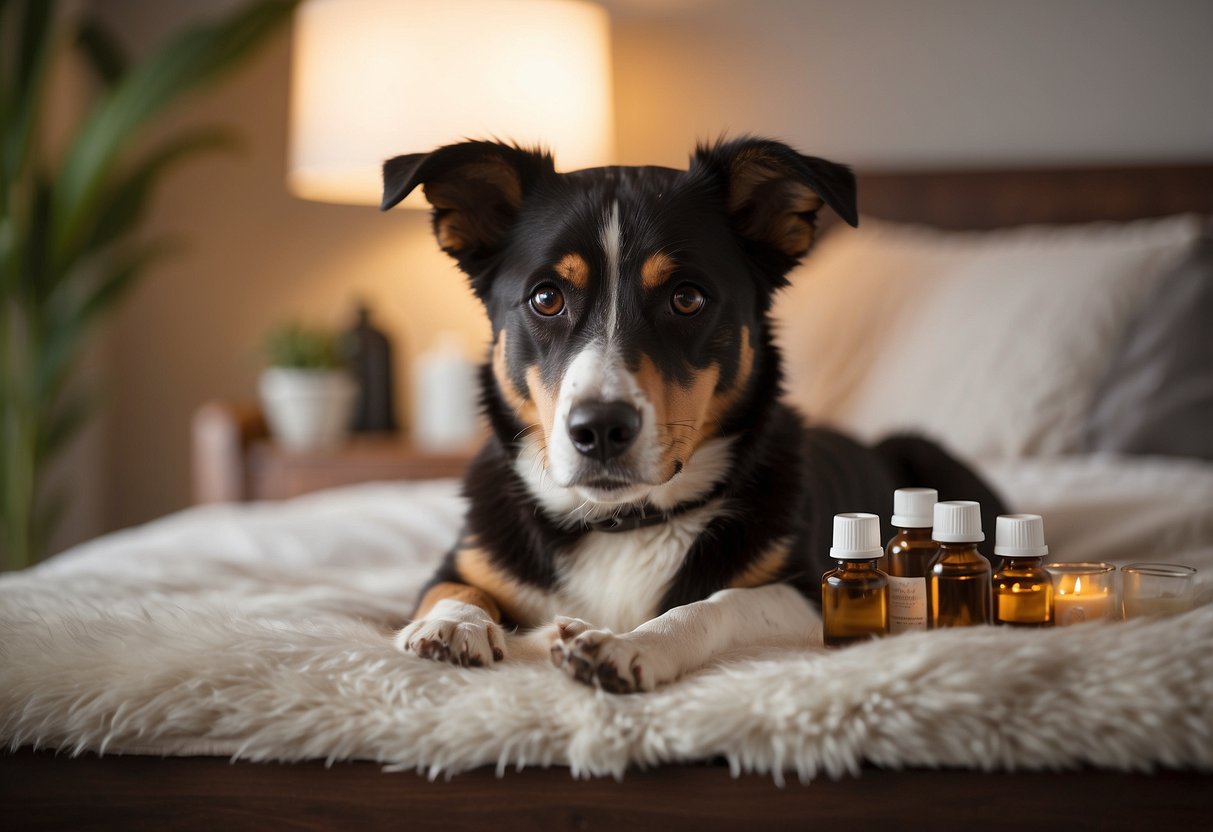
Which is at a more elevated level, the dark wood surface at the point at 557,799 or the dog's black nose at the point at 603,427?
the dog's black nose at the point at 603,427

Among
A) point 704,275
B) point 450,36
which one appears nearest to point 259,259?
point 450,36

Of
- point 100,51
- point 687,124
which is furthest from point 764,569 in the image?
point 100,51

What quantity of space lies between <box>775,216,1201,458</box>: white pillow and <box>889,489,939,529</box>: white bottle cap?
1271 mm

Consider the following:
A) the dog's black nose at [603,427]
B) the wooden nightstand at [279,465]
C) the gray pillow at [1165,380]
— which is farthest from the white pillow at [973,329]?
the dog's black nose at [603,427]

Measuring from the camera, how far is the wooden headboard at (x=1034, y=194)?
3.58 meters

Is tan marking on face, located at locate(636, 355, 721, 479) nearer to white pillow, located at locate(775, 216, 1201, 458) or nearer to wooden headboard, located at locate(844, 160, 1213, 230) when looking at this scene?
white pillow, located at locate(775, 216, 1201, 458)

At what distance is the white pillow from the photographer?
9.14 feet

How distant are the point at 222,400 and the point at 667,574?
3227mm

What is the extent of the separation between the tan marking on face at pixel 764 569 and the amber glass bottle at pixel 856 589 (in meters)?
0.21

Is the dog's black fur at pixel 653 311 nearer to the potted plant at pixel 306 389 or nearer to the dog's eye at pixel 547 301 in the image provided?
the dog's eye at pixel 547 301

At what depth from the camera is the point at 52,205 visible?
11.0 feet

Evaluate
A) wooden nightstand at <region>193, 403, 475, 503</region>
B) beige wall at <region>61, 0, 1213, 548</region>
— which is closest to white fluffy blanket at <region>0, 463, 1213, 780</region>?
wooden nightstand at <region>193, 403, 475, 503</region>

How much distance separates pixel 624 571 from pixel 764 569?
196mm

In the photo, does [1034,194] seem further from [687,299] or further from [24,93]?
[24,93]
